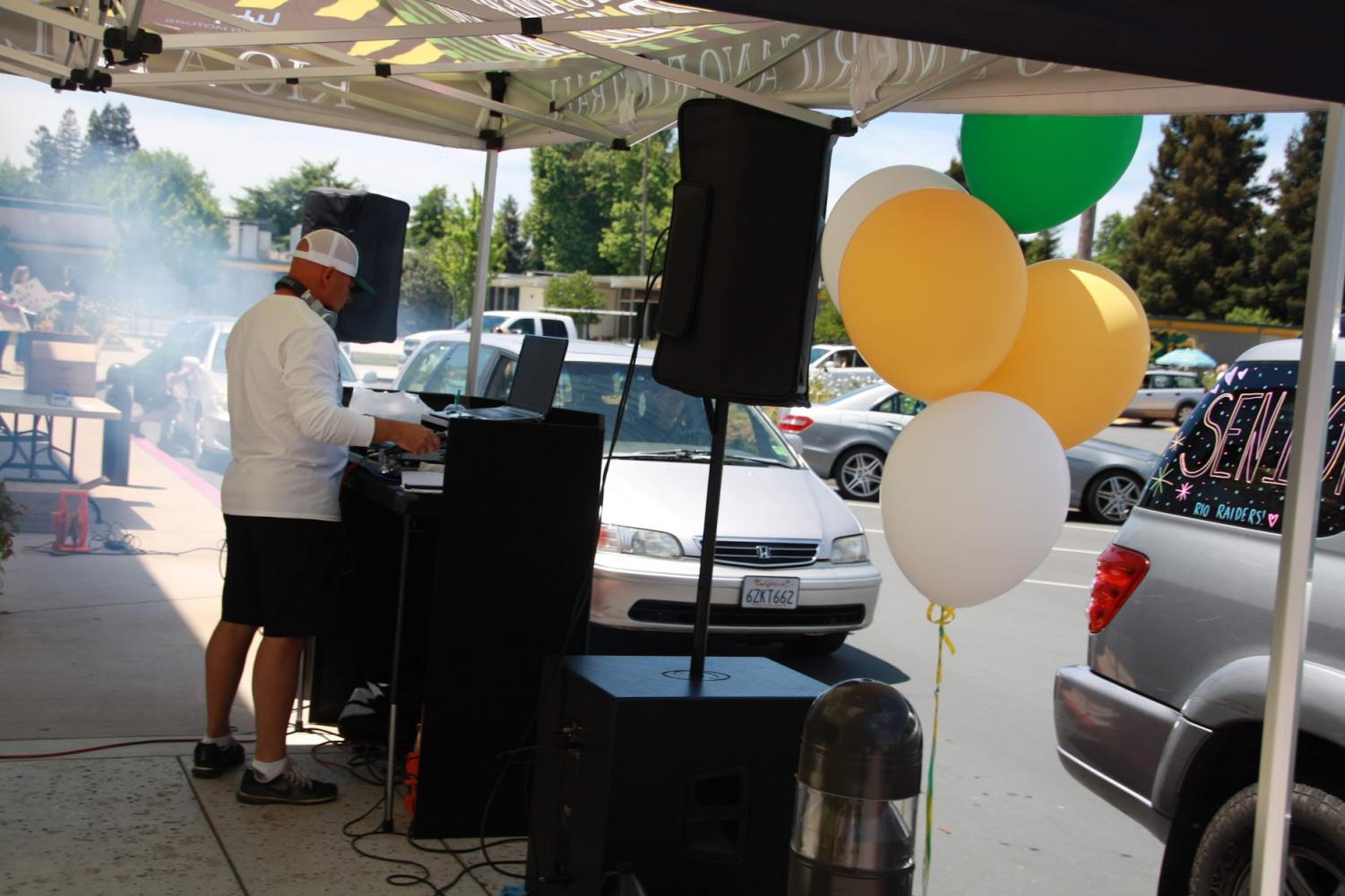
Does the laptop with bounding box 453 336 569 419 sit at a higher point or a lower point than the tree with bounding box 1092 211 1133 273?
lower

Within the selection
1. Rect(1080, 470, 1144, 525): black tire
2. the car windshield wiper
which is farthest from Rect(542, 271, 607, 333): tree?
the car windshield wiper

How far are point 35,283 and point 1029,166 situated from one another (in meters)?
23.7

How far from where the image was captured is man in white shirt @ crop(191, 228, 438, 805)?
4434 mm

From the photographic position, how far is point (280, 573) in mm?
4449

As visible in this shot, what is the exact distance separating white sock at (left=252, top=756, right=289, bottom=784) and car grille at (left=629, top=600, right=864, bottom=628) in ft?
8.24

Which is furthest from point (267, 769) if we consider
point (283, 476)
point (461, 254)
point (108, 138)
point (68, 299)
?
point (108, 138)

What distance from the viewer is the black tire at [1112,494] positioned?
16.0 meters

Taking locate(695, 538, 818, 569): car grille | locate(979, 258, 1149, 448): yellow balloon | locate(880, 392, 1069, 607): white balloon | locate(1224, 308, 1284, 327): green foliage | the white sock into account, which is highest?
locate(1224, 308, 1284, 327): green foliage

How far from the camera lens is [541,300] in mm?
68875

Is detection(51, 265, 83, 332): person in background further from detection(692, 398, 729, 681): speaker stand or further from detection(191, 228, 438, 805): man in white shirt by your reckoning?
detection(692, 398, 729, 681): speaker stand

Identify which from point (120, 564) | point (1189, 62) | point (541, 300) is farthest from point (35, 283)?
point (541, 300)

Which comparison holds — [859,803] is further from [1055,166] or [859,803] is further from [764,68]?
[764,68]

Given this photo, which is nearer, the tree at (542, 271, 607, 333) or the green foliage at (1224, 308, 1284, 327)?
the green foliage at (1224, 308, 1284, 327)

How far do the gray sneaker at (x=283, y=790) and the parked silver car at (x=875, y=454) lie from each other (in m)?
11.7
